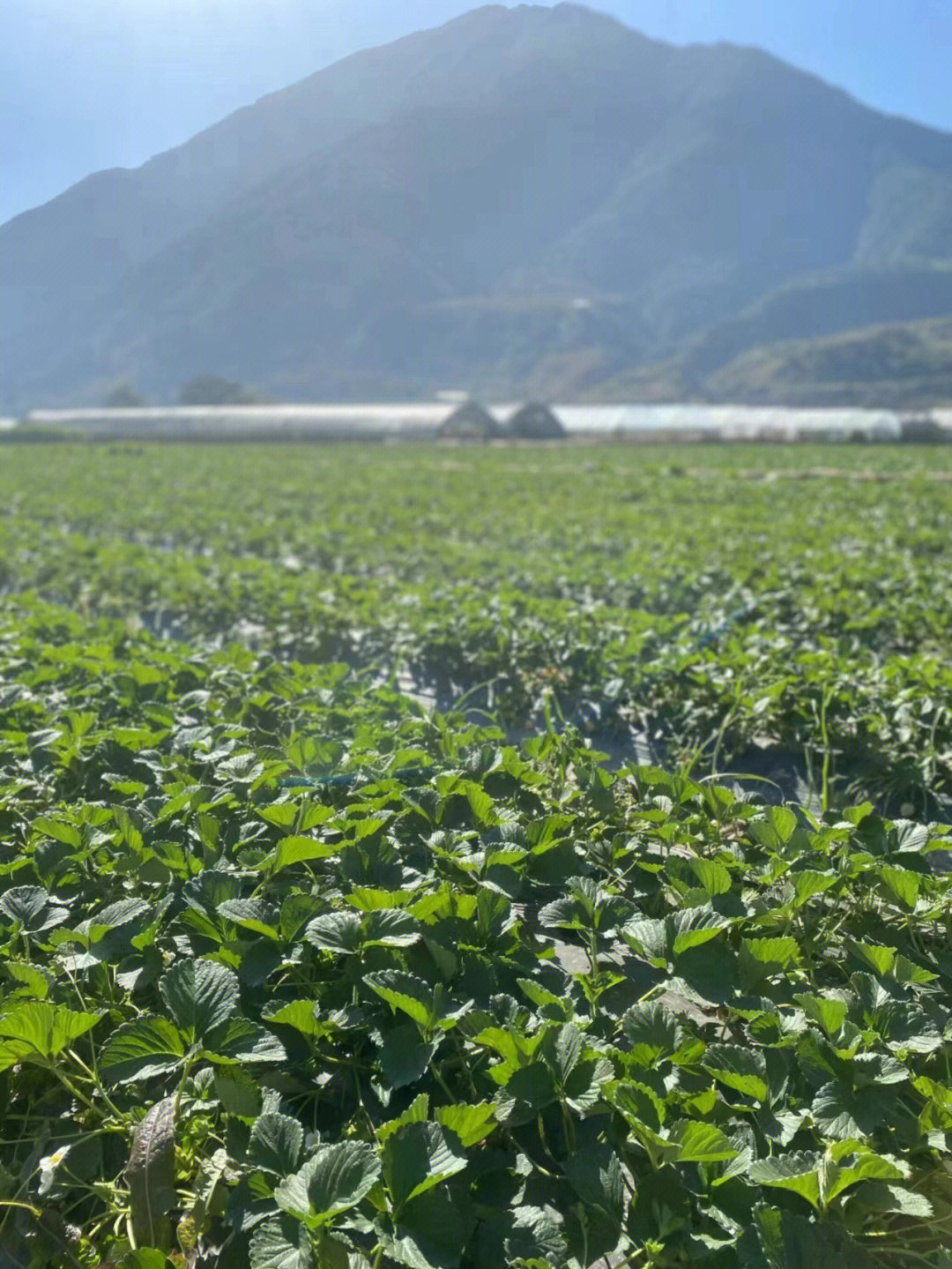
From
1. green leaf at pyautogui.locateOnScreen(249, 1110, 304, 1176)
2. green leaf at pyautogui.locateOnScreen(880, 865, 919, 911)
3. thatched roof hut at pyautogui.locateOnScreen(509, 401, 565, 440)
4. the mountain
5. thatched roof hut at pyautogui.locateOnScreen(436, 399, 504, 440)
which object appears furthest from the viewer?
thatched roof hut at pyautogui.locateOnScreen(509, 401, 565, 440)

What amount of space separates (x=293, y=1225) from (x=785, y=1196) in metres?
0.70

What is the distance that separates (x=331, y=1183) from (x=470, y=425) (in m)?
39.1

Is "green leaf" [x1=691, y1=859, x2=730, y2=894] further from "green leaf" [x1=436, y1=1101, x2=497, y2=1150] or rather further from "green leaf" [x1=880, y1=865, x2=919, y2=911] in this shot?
"green leaf" [x1=436, y1=1101, x2=497, y2=1150]

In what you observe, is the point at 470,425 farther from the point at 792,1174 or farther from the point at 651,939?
the point at 792,1174

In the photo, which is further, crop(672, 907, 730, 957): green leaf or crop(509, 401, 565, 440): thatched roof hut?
crop(509, 401, 565, 440): thatched roof hut

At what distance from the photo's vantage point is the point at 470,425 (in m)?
39.5

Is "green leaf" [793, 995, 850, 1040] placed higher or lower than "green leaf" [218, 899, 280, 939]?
lower

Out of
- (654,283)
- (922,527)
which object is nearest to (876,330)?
(654,283)

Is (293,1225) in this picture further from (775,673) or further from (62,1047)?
(775,673)

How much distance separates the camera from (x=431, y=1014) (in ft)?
5.48

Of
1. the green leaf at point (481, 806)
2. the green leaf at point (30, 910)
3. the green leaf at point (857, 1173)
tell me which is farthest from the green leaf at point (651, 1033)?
the green leaf at point (30, 910)

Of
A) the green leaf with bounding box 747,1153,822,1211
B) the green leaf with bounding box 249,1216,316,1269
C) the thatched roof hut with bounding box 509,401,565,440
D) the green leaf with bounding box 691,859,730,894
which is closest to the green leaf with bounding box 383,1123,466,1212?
the green leaf with bounding box 249,1216,316,1269

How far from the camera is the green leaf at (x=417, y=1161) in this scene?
1.39 m

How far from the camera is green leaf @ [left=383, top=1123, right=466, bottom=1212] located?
139 cm
